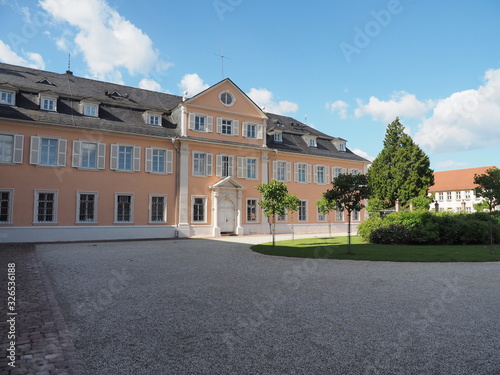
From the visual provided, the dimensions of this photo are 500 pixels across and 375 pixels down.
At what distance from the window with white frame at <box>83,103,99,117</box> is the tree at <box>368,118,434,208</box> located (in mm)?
26119

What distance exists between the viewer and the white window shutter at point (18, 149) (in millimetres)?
19125

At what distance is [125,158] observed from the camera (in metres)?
22.2

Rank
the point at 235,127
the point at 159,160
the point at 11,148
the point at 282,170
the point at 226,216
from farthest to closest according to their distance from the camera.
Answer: the point at 282,170
the point at 235,127
the point at 226,216
the point at 159,160
the point at 11,148

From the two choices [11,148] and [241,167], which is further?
[241,167]

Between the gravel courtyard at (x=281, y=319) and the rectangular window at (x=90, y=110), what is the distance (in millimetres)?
14273

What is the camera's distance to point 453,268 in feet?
34.1

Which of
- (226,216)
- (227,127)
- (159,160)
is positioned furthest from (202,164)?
(226,216)

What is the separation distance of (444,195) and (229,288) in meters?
71.5

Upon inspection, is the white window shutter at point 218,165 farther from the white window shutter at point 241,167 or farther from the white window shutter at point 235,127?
the white window shutter at point 235,127

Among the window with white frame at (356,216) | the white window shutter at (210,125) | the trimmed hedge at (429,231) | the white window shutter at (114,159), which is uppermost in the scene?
the white window shutter at (210,125)

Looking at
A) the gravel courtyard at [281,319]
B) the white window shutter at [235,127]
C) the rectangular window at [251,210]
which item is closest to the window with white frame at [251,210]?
the rectangular window at [251,210]

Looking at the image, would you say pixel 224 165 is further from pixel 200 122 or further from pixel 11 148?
pixel 11 148

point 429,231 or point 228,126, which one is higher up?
point 228,126

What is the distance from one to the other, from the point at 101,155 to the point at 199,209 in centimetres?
700
